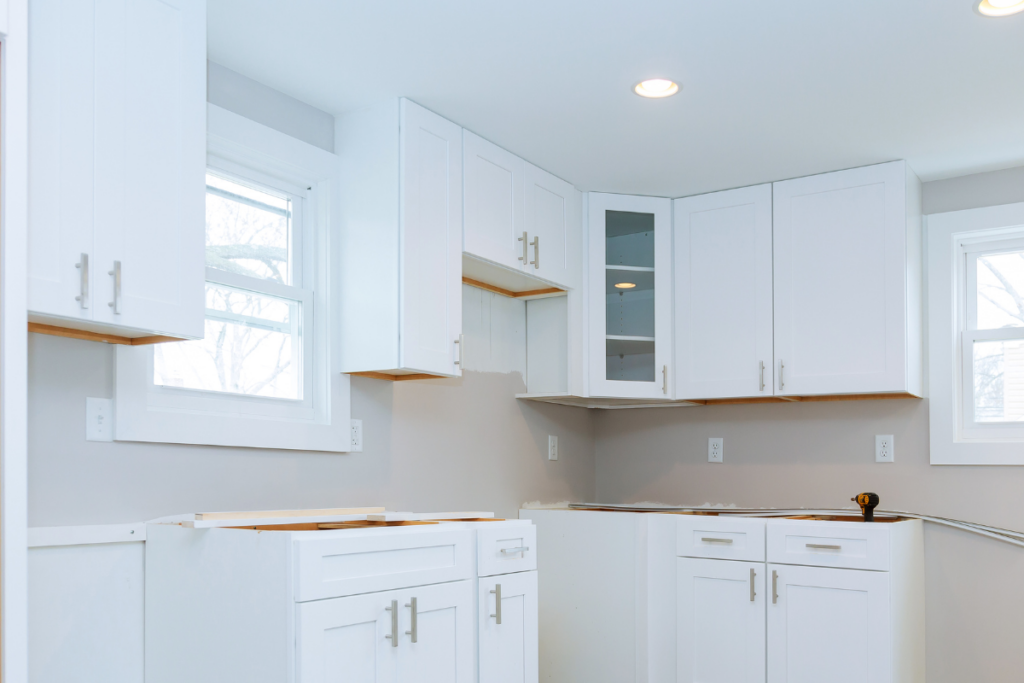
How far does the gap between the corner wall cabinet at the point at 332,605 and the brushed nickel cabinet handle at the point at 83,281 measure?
59cm

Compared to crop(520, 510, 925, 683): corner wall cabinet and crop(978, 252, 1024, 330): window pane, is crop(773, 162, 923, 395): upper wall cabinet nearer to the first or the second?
crop(978, 252, 1024, 330): window pane

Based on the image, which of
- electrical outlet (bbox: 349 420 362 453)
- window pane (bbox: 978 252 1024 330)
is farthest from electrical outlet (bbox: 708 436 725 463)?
electrical outlet (bbox: 349 420 362 453)

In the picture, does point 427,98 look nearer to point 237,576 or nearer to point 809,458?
point 237,576

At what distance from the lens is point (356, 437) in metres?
2.97

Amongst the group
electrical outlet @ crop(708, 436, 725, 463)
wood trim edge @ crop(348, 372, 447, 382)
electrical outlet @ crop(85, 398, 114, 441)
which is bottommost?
electrical outlet @ crop(708, 436, 725, 463)

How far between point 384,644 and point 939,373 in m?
2.56

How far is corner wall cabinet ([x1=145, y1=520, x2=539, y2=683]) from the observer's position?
1.92 meters

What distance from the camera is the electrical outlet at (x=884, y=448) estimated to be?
3.63 meters

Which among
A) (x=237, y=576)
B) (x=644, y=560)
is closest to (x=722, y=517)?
(x=644, y=560)

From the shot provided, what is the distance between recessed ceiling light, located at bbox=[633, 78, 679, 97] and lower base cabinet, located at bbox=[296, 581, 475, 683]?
1571mm

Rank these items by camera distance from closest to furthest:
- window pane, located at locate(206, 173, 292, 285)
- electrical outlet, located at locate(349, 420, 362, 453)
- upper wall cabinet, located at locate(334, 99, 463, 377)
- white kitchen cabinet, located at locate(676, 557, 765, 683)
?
window pane, located at locate(206, 173, 292, 285) → upper wall cabinet, located at locate(334, 99, 463, 377) → electrical outlet, located at locate(349, 420, 362, 453) → white kitchen cabinet, located at locate(676, 557, 765, 683)

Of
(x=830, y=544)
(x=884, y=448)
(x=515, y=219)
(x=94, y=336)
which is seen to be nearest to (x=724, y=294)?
(x=884, y=448)

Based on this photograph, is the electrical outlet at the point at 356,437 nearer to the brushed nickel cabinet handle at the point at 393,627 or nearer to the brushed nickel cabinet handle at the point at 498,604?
the brushed nickel cabinet handle at the point at 498,604

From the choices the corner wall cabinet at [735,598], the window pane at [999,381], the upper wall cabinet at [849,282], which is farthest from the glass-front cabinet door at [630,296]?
the window pane at [999,381]
